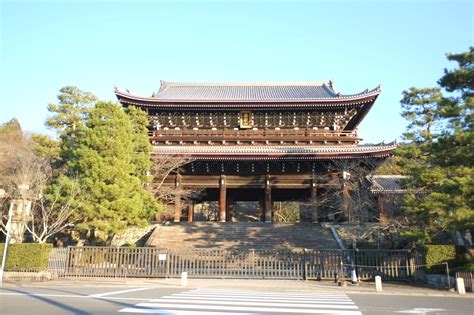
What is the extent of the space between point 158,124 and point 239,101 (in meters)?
7.09

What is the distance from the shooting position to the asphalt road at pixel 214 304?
7766mm

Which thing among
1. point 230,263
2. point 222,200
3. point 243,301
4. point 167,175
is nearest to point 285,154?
point 222,200

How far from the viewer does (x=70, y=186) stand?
1716 cm

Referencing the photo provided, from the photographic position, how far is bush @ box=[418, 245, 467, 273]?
14.1 meters

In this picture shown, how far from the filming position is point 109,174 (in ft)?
56.5

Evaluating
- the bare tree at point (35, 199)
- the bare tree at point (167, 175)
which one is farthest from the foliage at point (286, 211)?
the bare tree at point (35, 199)

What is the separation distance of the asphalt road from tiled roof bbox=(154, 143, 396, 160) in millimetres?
12744

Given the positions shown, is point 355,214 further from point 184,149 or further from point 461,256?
point 184,149

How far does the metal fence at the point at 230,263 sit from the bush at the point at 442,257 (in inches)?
42.3

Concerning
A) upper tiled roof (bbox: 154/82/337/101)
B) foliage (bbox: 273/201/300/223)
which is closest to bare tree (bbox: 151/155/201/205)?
upper tiled roof (bbox: 154/82/337/101)

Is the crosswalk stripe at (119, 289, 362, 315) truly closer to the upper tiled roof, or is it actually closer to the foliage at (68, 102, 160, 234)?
the foliage at (68, 102, 160, 234)

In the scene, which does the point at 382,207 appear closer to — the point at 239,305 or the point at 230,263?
the point at 230,263

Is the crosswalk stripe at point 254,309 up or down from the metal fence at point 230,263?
down

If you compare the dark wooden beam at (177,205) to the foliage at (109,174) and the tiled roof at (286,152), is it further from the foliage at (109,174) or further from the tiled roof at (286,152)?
the foliage at (109,174)
